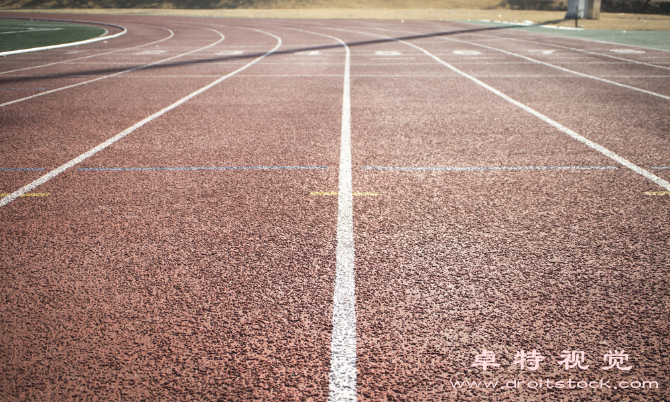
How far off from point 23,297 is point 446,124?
19.3 ft

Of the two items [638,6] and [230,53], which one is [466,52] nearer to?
[230,53]

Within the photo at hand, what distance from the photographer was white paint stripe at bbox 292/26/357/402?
2375 millimetres

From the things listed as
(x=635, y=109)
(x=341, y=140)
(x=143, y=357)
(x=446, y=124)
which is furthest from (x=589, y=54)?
(x=143, y=357)

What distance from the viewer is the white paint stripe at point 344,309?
2.37 metres

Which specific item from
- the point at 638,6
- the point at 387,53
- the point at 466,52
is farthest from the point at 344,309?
the point at 638,6

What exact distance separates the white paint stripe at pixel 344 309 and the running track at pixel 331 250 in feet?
0.05

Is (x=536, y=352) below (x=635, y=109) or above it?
below

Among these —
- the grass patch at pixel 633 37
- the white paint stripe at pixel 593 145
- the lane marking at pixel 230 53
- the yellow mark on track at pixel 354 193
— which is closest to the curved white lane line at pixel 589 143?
the white paint stripe at pixel 593 145

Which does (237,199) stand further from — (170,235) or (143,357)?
(143,357)

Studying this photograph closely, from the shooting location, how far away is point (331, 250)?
3.64 metres

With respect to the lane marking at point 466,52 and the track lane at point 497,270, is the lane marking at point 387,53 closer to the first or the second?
the lane marking at point 466,52

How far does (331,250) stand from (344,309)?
76 centimetres

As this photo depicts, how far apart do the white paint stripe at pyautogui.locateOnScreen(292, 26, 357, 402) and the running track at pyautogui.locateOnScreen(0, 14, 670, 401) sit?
0.01 metres

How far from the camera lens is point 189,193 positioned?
15.5 ft
